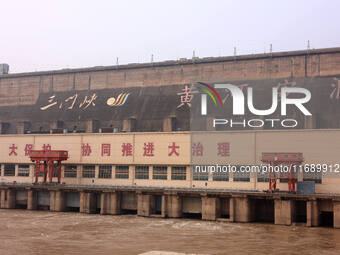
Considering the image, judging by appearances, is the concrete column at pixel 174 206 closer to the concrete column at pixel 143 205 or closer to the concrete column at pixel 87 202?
the concrete column at pixel 143 205

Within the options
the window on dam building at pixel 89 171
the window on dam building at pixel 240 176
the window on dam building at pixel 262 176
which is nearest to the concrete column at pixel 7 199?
the window on dam building at pixel 89 171

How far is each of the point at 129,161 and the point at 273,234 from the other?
2167 cm

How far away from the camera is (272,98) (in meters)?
56.3

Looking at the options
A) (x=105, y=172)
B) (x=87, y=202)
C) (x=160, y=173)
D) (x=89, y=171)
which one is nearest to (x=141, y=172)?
(x=160, y=173)

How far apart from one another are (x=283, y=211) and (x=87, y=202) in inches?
883

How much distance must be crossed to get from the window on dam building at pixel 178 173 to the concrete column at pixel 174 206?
14.5 ft

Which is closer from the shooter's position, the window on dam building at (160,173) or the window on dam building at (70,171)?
the window on dam building at (160,173)

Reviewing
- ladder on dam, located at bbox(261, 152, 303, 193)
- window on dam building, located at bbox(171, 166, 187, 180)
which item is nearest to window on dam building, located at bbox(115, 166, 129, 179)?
window on dam building, located at bbox(171, 166, 187, 180)

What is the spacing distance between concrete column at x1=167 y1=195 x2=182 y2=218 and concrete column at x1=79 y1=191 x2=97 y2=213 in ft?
32.6

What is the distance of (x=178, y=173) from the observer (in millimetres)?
49812

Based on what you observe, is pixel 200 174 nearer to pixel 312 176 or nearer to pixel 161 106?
pixel 312 176

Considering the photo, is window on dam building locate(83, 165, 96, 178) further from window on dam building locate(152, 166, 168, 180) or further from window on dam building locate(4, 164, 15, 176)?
window on dam building locate(4, 164, 15, 176)

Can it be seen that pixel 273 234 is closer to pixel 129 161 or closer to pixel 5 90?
pixel 129 161

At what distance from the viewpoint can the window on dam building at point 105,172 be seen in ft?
175
